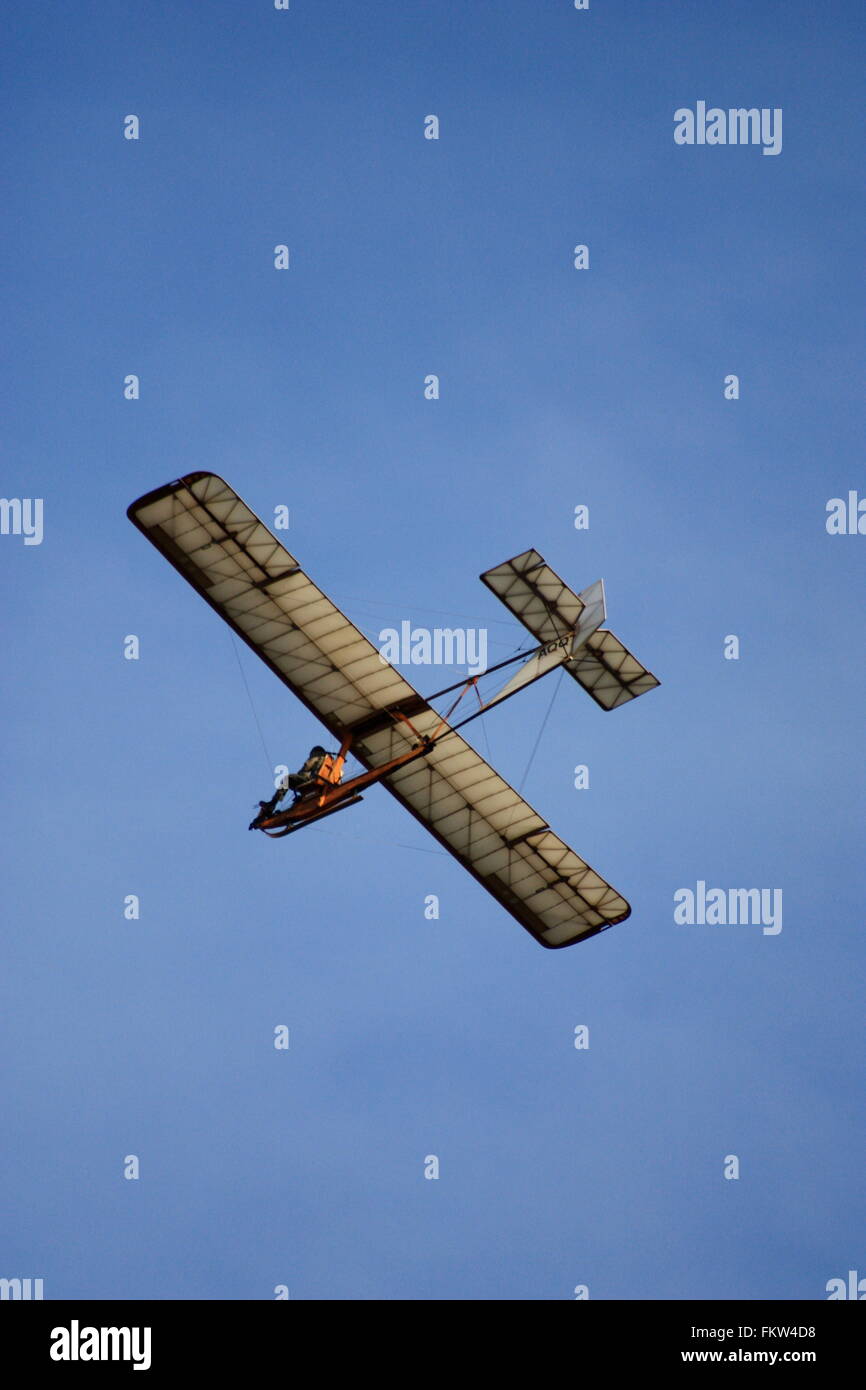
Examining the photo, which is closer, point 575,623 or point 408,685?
point 408,685

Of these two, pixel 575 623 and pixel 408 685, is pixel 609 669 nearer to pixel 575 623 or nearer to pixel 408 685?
pixel 575 623

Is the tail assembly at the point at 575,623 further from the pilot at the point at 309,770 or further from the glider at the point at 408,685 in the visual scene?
the pilot at the point at 309,770

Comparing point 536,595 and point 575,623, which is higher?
point 536,595

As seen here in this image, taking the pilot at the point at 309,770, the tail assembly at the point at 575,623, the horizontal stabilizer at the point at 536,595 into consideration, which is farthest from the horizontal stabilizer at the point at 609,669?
the pilot at the point at 309,770

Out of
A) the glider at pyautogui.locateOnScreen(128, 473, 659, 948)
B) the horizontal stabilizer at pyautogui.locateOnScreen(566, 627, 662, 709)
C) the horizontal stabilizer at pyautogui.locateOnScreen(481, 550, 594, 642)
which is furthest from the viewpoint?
the horizontal stabilizer at pyautogui.locateOnScreen(566, 627, 662, 709)

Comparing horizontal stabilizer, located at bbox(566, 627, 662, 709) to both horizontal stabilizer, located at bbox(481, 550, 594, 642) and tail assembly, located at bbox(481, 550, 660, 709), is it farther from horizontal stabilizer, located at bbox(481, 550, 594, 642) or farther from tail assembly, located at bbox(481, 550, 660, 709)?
horizontal stabilizer, located at bbox(481, 550, 594, 642)

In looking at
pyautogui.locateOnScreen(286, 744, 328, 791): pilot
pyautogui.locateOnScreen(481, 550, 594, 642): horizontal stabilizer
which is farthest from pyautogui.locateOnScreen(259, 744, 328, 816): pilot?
pyautogui.locateOnScreen(481, 550, 594, 642): horizontal stabilizer

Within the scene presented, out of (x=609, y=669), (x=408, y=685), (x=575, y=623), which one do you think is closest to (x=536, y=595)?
(x=575, y=623)

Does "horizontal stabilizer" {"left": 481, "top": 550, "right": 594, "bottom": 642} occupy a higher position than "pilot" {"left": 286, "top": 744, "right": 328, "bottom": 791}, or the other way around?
"horizontal stabilizer" {"left": 481, "top": 550, "right": 594, "bottom": 642}
